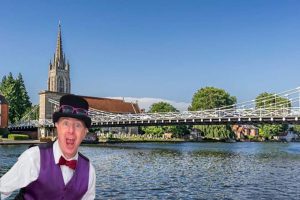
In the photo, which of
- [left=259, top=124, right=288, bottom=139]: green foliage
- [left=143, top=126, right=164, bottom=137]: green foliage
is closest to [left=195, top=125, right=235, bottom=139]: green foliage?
[left=143, top=126, right=164, bottom=137]: green foliage

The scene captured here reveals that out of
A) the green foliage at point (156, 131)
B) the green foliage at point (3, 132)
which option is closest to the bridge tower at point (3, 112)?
the green foliage at point (3, 132)

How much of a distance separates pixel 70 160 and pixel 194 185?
2311 cm

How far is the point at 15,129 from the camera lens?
3962 inches

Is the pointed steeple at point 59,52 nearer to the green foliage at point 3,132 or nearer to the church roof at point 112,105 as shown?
the church roof at point 112,105

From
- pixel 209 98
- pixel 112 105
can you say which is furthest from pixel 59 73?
pixel 209 98

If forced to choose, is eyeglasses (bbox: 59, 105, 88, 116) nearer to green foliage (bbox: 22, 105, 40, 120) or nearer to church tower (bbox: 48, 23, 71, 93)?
green foliage (bbox: 22, 105, 40, 120)

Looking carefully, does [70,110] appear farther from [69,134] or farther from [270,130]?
[270,130]

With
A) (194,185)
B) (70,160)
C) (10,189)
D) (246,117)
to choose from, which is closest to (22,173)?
(10,189)

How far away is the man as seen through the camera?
346cm

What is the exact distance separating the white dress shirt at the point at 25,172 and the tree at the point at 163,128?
11633 centimetres

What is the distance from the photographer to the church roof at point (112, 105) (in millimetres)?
140837

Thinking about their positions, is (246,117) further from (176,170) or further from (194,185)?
(194,185)

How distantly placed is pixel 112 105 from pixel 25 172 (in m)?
145

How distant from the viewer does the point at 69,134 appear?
12.0 feet
